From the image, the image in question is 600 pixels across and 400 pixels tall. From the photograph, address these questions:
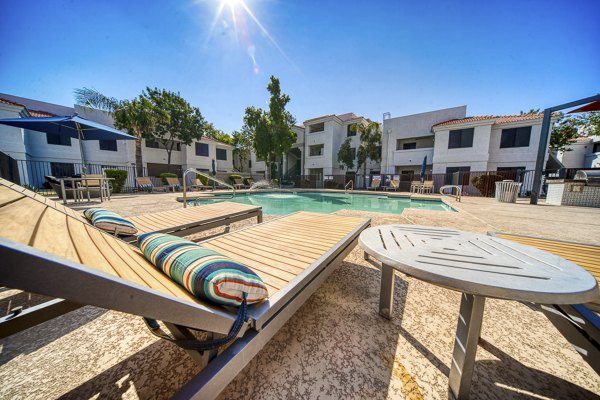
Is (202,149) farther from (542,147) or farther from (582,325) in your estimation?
(542,147)

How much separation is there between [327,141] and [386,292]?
20784 millimetres

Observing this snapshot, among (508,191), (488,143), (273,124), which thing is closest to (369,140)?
(488,143)

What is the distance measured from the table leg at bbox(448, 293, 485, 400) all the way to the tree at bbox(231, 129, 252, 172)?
26.4 meters

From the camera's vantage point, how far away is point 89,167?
599 inches

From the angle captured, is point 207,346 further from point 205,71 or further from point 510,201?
point 205,71

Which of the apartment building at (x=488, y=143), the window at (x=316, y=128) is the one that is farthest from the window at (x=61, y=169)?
the apartment building at (x=488, y=143)

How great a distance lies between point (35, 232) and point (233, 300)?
2.48ft

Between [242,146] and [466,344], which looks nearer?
[466,344]

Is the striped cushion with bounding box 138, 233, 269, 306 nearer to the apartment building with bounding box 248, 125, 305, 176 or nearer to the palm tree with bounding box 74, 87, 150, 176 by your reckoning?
the palm tree with bounding box 74, 87, 150, 176

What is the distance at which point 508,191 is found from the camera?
9.20 meters

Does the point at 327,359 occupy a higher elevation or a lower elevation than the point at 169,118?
lower

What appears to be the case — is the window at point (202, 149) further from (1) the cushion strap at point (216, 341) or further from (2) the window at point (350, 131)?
(1) the cushion strap at point (216, 341)

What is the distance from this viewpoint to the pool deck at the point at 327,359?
1.06 meters

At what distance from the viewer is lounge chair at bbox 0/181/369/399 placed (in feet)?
1.58
